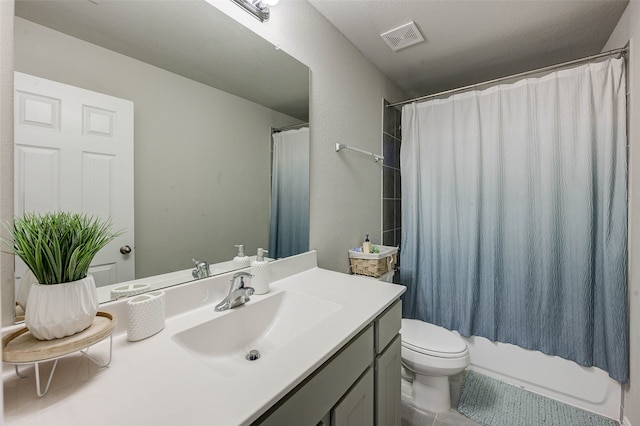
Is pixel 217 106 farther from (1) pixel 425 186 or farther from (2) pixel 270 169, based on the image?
(1) pixel 425 186

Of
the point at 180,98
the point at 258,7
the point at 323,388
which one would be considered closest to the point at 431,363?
the point at 323,388

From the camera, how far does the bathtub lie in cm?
151

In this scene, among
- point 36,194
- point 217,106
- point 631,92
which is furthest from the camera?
point 631,92

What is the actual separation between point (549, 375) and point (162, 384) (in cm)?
221

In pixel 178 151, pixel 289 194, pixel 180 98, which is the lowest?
pixel 289 194

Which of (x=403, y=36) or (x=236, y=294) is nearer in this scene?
(x=236, y=294)

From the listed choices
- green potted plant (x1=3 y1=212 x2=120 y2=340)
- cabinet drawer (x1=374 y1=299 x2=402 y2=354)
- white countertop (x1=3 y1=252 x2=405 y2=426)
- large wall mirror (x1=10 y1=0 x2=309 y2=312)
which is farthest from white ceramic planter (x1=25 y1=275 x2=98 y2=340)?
cabinet drawer (x1=374 y1=299 x2=402 y2=354)

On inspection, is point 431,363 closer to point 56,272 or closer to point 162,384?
point 162,384

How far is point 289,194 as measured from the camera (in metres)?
1.35

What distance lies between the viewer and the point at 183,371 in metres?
0.59

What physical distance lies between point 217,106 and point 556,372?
244 cm

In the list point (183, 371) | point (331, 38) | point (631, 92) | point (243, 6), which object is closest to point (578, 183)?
point (631, 92)

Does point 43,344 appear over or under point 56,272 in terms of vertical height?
under

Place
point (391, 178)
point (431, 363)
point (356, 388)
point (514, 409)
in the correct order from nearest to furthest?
point (356, 388)
point (431, 363)
point (514, 409)
point (391, 178)
